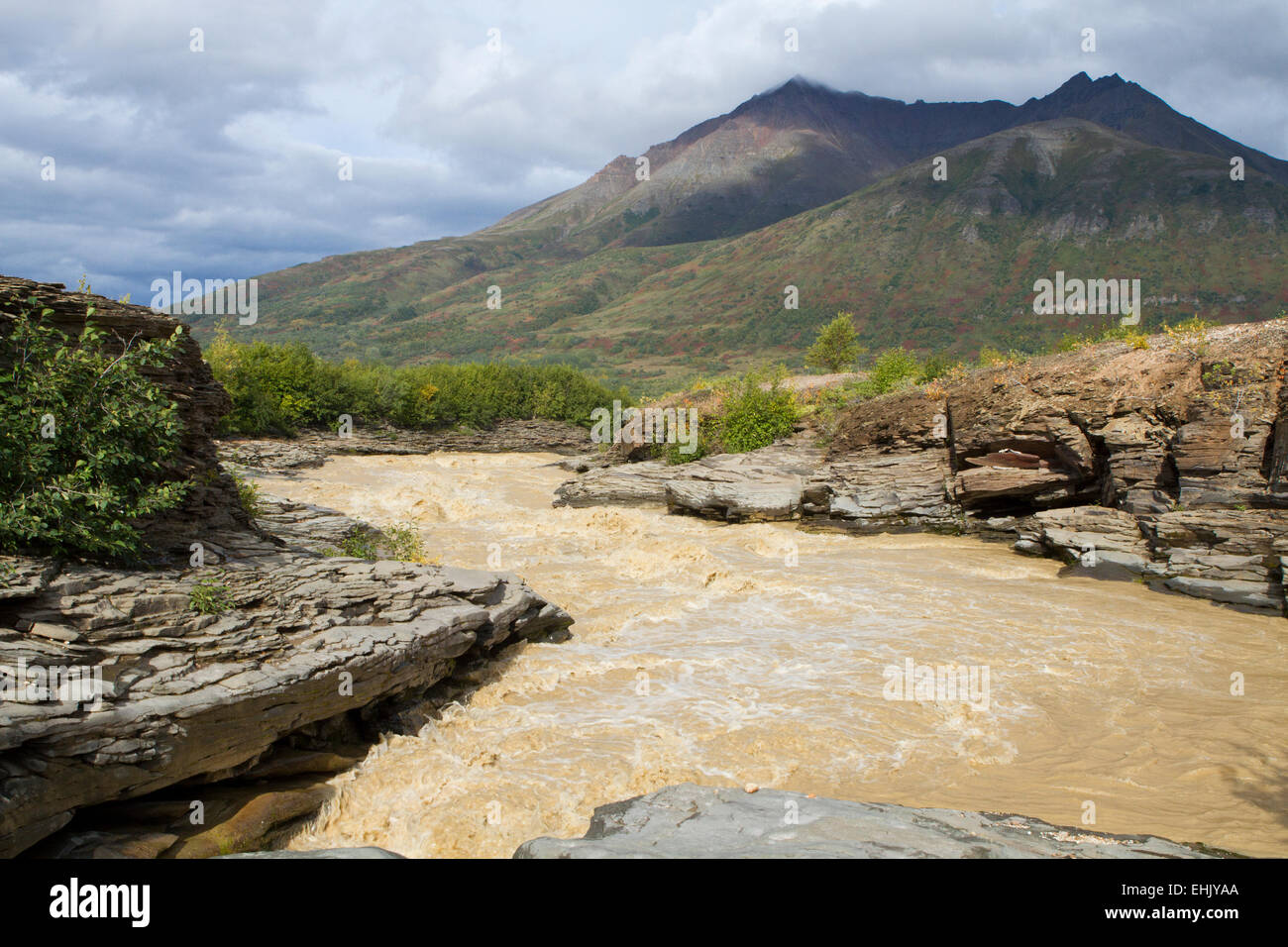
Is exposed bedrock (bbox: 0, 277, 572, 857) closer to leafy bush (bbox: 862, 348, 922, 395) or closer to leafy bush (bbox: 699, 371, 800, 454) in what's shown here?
leafy bush (bbox: 699, 371, 800, 454)

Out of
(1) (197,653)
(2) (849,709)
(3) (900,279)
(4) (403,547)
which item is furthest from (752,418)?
(3) (900,279)

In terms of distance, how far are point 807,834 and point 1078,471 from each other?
1614 centimetres

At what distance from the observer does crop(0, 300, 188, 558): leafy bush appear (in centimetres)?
698

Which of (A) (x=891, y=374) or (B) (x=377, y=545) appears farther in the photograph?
(A) (x=891, y=374)

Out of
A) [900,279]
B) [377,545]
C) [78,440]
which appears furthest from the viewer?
[900,279]

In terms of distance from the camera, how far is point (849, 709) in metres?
8.14

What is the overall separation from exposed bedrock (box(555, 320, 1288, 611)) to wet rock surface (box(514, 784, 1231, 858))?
10447 millimetres

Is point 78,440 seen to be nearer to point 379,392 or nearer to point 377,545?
point 377,545

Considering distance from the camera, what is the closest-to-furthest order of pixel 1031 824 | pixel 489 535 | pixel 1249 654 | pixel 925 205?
pixel 1031 824, pixel 1249 654, pixel 489 535, pixel 925 205

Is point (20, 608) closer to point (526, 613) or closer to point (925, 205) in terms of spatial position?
point (526, 613)

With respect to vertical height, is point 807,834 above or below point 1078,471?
below
